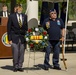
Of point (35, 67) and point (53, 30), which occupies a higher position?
point (53, 30)

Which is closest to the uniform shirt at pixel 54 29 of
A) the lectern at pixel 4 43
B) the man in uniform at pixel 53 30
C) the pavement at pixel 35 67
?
the man in uniform at pixel 53 30

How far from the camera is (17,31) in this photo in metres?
9.92

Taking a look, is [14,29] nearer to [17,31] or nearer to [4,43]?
[17,31]

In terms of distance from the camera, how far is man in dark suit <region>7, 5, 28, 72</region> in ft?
32.5

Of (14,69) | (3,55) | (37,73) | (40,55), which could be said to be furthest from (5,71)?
(40,55)

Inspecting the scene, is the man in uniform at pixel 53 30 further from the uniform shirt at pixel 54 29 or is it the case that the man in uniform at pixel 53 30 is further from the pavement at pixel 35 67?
the pavement at pixel 35 67

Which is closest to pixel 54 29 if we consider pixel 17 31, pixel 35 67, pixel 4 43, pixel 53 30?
pixel 53 30

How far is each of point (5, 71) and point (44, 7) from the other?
708 cm

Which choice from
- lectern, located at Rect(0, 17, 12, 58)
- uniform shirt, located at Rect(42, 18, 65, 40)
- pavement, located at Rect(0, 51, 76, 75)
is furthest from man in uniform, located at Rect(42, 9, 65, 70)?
lectern, located at Rect(0, 17, 12, 58)

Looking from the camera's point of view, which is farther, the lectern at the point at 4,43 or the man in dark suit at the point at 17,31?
the lectern at the point at 4,43

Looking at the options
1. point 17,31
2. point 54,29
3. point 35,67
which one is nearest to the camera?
point 17,31

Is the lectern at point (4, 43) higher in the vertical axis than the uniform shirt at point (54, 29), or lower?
lower

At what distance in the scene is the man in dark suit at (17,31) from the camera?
9.91 meters

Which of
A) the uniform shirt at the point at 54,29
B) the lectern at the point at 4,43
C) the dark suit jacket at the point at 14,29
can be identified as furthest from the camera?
the lectern at the point at 4,43
